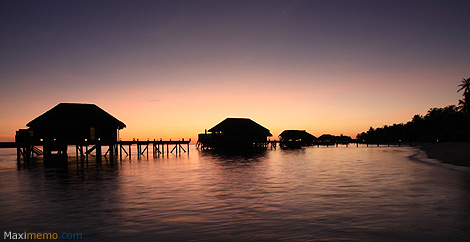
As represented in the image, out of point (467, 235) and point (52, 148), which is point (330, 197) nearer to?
point (467, 235)

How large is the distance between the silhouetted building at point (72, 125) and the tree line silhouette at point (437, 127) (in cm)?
5409

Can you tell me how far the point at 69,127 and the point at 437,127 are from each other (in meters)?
87.0

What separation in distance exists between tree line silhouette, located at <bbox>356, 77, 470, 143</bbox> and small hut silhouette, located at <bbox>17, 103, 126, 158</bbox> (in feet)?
178

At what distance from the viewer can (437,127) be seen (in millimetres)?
84062

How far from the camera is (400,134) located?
109 metres

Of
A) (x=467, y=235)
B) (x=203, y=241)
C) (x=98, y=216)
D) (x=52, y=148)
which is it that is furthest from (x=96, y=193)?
(x=52, y=148)

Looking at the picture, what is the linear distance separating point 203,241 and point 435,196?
960 cm

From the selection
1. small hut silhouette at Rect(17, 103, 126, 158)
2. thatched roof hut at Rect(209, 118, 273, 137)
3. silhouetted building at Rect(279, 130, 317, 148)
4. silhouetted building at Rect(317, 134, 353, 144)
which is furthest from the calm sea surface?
silhouetted building at Rect(317, 134, 353, 144)

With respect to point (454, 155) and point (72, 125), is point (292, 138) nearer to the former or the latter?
point (454, 155)

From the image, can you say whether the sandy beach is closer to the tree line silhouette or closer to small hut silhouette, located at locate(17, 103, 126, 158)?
the tree line silhouette

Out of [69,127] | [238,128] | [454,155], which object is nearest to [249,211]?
[69,127]

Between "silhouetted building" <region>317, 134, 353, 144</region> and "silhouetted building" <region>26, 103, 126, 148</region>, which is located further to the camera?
"silhouetted building" <region>317, 134, 353, 144</region>

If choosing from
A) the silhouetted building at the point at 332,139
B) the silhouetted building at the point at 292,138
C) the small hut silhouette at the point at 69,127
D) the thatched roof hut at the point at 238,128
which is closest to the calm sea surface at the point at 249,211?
the small hut silhouette at the point at 69,127

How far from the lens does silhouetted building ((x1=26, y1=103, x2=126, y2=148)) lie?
32.4 m
